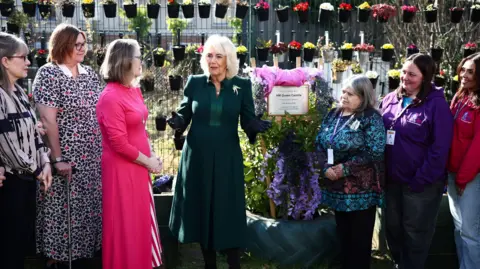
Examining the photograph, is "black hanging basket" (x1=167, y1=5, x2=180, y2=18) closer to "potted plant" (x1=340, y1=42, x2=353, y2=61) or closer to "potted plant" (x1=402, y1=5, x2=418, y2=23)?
"potted plant" (x1=340, y1=42, x2=353, y2=61)

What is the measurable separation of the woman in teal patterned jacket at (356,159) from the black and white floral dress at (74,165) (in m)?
1.56

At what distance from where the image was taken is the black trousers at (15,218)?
3.35 m

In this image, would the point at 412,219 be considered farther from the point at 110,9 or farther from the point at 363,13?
the point at 110,9

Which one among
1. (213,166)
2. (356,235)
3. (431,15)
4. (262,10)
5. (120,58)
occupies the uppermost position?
(262,10)

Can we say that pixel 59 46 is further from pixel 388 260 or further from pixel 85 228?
pixel 388 260

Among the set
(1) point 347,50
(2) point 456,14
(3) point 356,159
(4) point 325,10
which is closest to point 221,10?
(4) point 325,10

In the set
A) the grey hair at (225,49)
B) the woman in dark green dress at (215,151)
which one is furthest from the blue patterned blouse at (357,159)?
the grey hair at (225,49)

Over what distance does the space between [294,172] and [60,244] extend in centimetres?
171

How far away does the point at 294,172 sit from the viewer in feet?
14.4

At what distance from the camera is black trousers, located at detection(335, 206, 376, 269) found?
159 inches

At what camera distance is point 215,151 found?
388 cm

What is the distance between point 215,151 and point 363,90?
3.46 feet

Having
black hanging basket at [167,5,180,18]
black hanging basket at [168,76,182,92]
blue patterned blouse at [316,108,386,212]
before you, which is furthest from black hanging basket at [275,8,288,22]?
blue patterned blouse at [316,108,386,212]

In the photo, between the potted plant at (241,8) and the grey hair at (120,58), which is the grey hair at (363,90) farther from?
the potted plant at (241,8)
